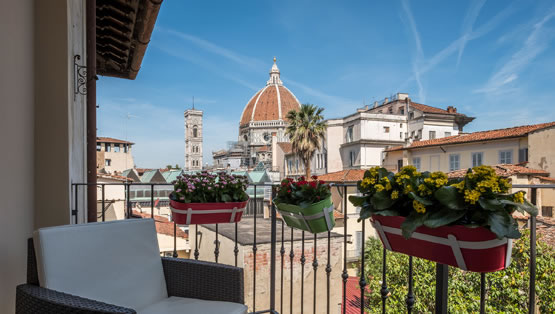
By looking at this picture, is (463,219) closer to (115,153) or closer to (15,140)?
(15,140)

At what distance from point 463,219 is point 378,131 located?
2364 centimetres

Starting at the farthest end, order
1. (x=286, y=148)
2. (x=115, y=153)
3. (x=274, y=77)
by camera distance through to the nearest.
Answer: (x=274, y=77) → (x=286, y=148) → (x=115, y=153)

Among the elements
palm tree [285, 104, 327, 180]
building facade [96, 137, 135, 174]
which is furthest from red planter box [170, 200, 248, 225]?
building facade [96, 137, 135, 174]

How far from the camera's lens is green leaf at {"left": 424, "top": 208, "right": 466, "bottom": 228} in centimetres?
116

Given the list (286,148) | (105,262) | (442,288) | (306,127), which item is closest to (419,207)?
(442,288)

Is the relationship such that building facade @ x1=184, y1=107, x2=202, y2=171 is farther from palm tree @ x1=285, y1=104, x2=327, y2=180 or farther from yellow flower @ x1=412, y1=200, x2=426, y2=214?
yellow flower @ x1=412, y1=200, x2=426, y2=214

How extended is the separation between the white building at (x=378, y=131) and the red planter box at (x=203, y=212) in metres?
21.7

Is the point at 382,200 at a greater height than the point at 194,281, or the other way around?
the point at 382,200

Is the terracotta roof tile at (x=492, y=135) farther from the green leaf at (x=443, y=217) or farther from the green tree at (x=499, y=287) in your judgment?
the green leaf at (x=443, y=217)

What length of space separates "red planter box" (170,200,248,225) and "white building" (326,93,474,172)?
2173cm

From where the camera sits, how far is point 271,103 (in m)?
75.0

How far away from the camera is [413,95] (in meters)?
28.3

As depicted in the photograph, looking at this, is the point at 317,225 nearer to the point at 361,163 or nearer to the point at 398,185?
the point at 398,185

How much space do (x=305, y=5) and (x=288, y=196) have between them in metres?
39.8
